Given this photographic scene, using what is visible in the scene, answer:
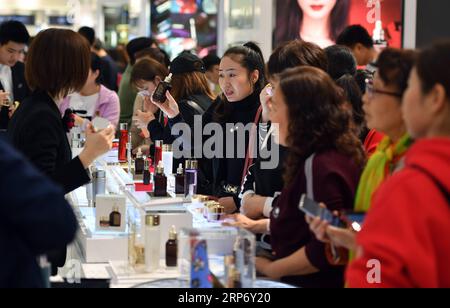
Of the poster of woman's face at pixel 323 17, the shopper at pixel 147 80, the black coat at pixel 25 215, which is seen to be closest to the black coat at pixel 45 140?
the black coat at pixel 25 215

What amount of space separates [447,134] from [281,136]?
3.21 feet

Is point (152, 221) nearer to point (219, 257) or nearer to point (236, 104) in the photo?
point (219, 257)

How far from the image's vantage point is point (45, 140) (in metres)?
3.17

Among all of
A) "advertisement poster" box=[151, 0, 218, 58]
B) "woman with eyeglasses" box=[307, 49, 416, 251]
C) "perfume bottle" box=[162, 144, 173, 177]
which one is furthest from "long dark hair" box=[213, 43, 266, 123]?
"advertisement poster" box=[151, 0, 218, 58]

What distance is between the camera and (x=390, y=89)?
2.52 m

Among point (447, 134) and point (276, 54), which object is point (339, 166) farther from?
point (276, 54)

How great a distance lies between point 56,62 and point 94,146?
400mm

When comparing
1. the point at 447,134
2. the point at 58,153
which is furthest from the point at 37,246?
the point at 58,153

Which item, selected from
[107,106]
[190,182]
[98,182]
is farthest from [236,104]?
[107,106]

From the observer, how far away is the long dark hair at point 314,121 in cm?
275

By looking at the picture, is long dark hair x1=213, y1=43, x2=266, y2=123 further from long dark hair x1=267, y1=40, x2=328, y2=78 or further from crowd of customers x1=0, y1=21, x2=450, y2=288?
long dark hair x1=267, y1=40, x2=328, y2=78

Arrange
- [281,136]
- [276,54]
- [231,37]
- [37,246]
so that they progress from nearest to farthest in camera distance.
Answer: [37,246] → [281,136] → [276,54] → [231,37]

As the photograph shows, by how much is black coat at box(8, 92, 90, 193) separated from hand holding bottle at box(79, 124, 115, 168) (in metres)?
0.03

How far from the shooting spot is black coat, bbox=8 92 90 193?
313cm
